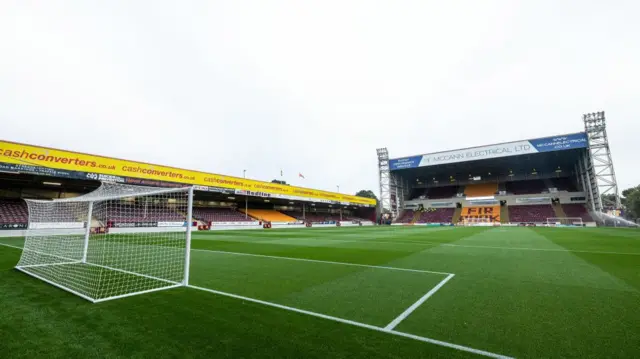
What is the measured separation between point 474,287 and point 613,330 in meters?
2.11

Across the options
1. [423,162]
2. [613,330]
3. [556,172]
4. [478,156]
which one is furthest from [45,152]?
[556,172]

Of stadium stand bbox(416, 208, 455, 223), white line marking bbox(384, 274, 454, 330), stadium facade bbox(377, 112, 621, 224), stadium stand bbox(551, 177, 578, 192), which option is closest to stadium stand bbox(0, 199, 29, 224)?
white line marking bbox(384, 274, 454, 330)

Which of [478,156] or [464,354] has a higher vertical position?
[478,156]

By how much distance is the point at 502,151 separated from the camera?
38781mm

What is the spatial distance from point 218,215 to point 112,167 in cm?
1291

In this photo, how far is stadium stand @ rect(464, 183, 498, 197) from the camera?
170 ft

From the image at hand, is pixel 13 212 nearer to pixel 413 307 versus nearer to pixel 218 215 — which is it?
pixel 218 215

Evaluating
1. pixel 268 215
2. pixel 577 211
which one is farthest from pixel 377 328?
pixel 577 211

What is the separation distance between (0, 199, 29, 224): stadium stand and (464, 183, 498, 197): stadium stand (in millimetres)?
59833

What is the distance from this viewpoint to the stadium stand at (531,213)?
4231cm

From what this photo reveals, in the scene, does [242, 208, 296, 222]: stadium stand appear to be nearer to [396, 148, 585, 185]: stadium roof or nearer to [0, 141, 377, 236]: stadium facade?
[0, 141, 377, 236]: stadium facade

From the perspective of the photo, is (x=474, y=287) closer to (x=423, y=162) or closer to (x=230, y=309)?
(x=230, y=309)

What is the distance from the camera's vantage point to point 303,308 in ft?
12.9

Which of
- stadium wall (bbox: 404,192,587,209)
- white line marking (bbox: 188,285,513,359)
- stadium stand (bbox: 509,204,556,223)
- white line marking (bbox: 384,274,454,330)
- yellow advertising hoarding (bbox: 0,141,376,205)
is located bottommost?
white line marking (bbox: 384,274,454,330)
